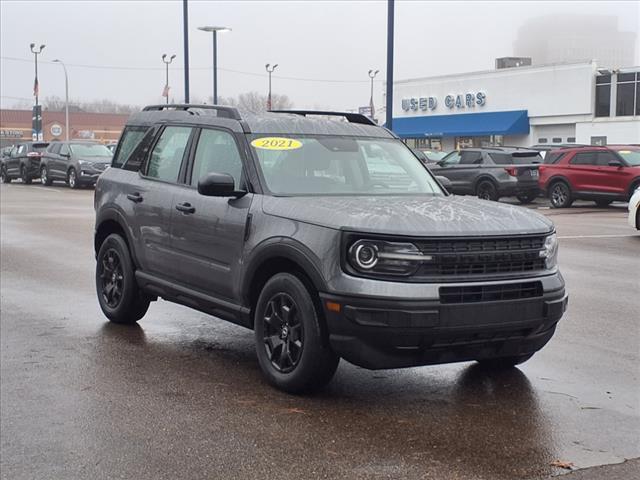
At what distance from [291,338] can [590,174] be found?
63.0 feet

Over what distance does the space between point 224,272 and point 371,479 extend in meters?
2.36

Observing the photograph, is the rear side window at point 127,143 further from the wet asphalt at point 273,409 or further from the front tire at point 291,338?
the front tire at point 291,338

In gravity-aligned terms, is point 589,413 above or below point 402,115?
below

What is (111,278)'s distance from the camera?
26.0ft

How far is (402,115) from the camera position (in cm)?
5797

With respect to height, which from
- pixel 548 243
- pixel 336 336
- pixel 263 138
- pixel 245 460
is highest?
pixel 263 138

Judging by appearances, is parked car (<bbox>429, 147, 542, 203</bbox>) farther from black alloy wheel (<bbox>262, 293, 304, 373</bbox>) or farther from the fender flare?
black alloy wheel (<bbox>262, 293, 304, 373</bbox>)

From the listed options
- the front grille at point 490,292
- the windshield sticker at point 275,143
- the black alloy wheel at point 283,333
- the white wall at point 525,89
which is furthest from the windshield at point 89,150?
the front grille at point 490,292

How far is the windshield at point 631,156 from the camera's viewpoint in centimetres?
2270

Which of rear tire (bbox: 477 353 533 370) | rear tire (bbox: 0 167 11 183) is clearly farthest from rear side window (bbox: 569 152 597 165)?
rear tire (bbox: 0 167 11 183)

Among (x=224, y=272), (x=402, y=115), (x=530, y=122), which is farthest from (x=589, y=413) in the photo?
(x=402, y=115)

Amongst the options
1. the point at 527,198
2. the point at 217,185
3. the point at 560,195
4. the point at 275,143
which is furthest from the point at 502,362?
the point at 527,198

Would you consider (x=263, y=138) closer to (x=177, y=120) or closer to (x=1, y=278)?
(x=177, y=120)

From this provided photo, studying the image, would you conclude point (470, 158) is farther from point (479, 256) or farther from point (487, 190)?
point (479, 256)
